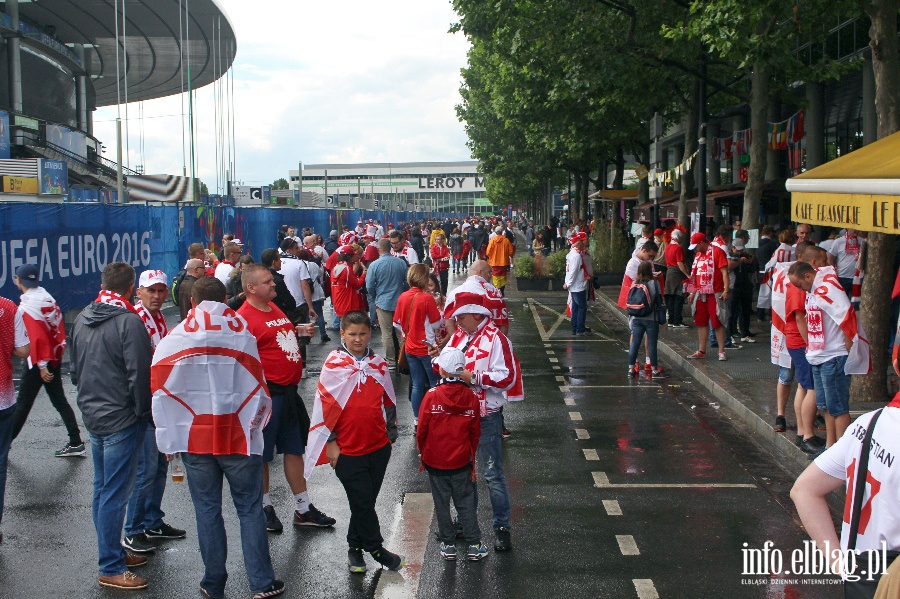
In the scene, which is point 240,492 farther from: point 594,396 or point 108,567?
point 594,396

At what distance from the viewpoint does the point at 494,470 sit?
6.60 m

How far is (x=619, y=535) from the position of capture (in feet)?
22.7

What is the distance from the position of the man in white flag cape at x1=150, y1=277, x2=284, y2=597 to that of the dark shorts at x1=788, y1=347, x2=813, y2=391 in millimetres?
5400

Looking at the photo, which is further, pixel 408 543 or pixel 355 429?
pixel 408 543

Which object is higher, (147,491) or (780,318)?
(780,318)

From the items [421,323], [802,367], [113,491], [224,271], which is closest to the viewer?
[113,491]

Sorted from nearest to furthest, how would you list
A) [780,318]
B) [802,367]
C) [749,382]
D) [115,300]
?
[115,300] < [802,367] < [780,318] < [749,382]

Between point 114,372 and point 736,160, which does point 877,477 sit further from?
point 736,160

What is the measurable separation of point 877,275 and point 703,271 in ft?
12.0

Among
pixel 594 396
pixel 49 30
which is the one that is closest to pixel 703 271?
pixel 594 396

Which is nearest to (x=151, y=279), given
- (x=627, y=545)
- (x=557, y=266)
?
(x=627, y=545)

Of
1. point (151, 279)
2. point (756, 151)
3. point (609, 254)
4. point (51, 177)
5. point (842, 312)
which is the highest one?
point (51, 177)

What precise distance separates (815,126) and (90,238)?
19.4m

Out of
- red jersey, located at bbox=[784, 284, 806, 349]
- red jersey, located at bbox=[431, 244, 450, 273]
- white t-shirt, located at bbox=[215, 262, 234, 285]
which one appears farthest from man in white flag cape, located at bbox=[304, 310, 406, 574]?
red jersey, located at bbox=[431, 244, 450, 273]
